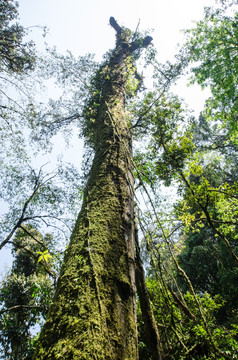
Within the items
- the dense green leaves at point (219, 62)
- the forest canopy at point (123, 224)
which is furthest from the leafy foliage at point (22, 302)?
the dense green leaves at point (219, 62)

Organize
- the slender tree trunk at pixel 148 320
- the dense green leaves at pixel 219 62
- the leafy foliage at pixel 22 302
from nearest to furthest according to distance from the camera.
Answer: the slender tree trunk at pixel 148 320 → the leafy foliage at pixel 22 302 → the dense green leaves at pixel 219 62

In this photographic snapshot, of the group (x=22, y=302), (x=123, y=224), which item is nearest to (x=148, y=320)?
(x=123, y=224)

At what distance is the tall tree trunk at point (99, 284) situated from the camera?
3.12ft

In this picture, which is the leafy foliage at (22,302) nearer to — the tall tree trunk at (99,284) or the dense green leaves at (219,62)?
the tall tree trunk at (99,284)

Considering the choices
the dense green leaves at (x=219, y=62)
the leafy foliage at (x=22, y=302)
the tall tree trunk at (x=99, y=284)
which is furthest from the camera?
the dense green leaves at (x=219, y=62)

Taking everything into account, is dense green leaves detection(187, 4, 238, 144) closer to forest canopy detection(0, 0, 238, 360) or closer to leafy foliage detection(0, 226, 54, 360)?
forest canopy detection(0, 0, 238, 360)

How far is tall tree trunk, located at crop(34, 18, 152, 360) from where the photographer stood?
95cm

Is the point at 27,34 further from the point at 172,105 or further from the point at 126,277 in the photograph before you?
the point at 126,277

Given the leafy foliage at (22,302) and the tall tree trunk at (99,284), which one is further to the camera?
the leafy foliage at (22,302)

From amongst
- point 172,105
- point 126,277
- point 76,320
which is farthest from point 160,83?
point 76,320

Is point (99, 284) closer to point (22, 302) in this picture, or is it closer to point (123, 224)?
point (123, 224)

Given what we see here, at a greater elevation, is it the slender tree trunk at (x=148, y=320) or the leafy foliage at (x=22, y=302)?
the leafy foliage at (x=22, y=302)

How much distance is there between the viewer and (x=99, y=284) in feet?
4.02

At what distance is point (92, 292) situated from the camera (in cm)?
116
